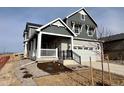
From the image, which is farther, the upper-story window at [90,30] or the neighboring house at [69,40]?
the upper-story window at [90,30]

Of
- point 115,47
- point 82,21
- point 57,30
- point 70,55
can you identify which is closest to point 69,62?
point 70,55

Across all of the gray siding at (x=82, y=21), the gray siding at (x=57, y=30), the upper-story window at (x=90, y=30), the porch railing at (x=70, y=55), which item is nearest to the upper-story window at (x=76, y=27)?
the gray siding at (x=82, y=21)

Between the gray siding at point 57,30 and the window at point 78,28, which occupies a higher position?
the window at point 78,28

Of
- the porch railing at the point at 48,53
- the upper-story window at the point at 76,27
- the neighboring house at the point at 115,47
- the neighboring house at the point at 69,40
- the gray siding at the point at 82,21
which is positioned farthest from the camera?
the neighboring house at the point at 115,47

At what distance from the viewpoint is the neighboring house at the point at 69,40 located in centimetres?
1605

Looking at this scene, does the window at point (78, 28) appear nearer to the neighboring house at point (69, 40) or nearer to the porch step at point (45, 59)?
the neighboring house at point (69, 40)

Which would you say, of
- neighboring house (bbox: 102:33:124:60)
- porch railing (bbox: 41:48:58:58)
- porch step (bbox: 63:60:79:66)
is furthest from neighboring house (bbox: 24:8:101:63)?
neighboring house (bbox: 102:33:124:60)

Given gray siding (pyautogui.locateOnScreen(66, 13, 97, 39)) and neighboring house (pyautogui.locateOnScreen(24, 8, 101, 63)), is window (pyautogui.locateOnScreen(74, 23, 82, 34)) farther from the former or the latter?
gray siding (pyautogui.locateOnScreen(66, 13, 97, 39))

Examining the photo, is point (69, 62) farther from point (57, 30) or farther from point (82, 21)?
point (82, 21)

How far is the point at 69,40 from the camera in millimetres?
19062

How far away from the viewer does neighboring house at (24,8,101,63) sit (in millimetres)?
16047

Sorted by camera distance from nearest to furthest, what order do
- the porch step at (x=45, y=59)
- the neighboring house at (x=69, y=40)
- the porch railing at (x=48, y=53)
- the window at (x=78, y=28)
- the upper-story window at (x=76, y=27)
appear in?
the porch step at (x=45, y=59) < the porch railing at (x=48, y=53) < the neighboring house at (x=69, y=40) < the upper-story window at (x=76, y=27) < the window at (x=78, y=28)
